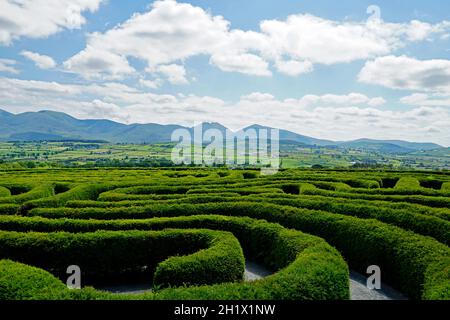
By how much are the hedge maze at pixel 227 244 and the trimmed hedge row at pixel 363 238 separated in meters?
0.05

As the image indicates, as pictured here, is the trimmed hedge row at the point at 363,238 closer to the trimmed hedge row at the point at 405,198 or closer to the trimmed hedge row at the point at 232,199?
the trimmed hedge row at the point at 232,199

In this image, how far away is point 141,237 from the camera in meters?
17.2

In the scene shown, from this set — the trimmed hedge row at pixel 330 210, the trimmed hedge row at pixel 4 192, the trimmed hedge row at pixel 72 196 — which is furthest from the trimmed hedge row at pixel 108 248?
the trimmed hedge row at pixel 4 192

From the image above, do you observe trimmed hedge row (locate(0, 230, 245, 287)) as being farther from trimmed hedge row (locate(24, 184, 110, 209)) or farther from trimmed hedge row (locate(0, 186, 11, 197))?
trimmed hedge row (locate(0, 186, 11, 197))

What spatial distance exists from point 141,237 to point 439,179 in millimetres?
30812

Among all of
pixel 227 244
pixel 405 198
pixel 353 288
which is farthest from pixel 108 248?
pixel 405 198

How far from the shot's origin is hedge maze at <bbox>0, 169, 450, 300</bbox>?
467 inches

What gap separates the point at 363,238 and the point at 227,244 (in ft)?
20.3

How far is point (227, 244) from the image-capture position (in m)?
16.1

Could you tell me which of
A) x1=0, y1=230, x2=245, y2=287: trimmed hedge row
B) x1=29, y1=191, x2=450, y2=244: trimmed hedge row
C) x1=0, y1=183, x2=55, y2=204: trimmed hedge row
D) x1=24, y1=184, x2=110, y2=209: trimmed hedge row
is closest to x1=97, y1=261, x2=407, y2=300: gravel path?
x1=0, y1=230, x2=245, y2=287: trimmed hedge row

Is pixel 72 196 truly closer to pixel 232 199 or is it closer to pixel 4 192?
pixel 4 192

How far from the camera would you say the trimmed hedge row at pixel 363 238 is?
539 inches
